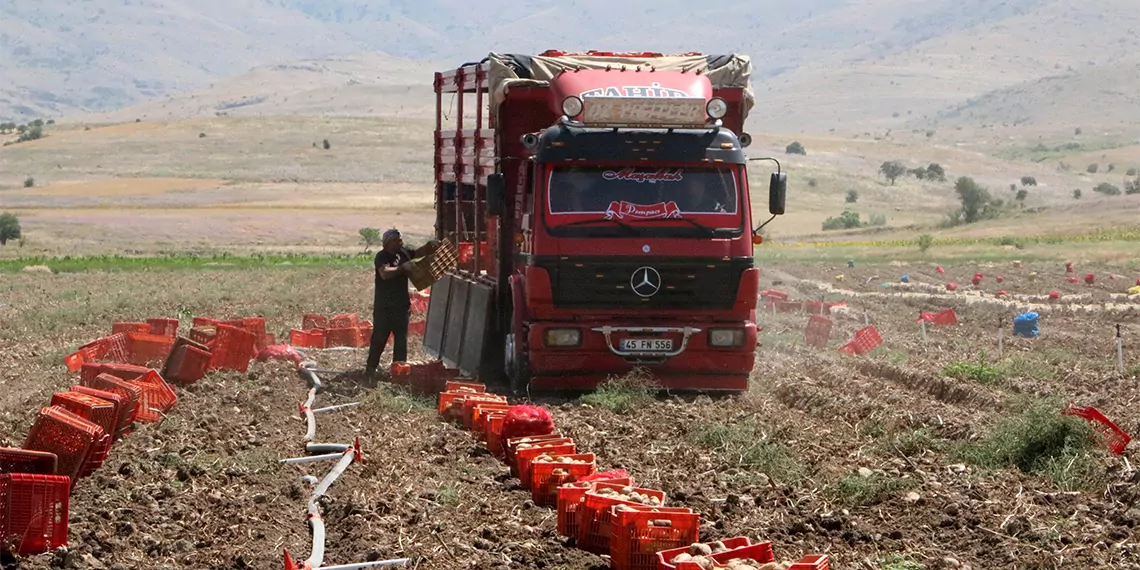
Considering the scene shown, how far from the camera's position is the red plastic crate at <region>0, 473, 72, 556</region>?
832 cm

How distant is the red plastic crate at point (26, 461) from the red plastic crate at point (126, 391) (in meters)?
2.54

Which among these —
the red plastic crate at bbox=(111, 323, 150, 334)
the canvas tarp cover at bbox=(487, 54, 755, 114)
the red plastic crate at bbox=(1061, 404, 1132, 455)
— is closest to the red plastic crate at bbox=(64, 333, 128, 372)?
the red plastic crate at bbox=(111, 323, 150, 334)

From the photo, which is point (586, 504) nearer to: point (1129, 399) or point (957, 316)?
point (1129, 399)

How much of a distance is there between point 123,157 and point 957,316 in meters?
103

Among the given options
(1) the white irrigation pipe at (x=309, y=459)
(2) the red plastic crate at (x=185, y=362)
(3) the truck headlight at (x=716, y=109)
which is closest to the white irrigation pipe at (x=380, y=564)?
(1) the white irrigation pipe at (x=309, y=459)

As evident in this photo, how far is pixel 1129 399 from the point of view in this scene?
14.7m

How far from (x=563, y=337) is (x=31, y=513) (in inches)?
301

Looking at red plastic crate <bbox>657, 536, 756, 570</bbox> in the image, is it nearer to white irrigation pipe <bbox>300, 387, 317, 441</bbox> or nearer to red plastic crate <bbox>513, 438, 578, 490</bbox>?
red plastic crate <bbox>513, 438, 578, 490</bbox>

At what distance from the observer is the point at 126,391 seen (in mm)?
12352

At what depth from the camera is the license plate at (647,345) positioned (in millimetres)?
15516

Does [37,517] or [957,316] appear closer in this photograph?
[37,517]

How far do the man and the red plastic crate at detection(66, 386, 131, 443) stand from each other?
224 inches

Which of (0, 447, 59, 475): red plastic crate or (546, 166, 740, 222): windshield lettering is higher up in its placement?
(546, 166, 740, 222): windshield lettering

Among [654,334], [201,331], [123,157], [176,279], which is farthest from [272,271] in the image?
[123,157]
